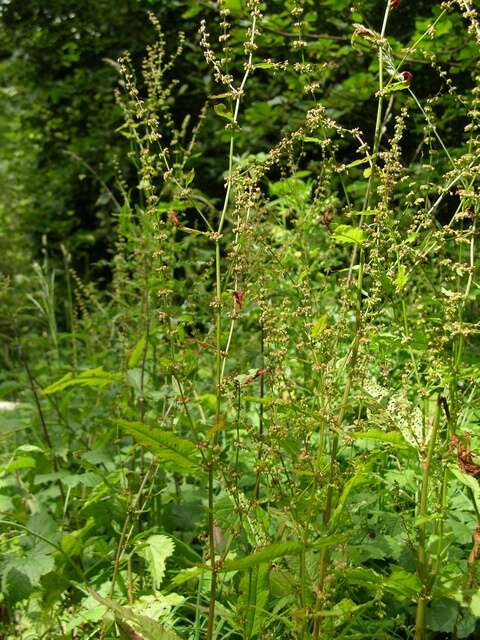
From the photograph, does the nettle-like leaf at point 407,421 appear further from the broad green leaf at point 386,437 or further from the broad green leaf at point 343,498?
the broad green leaf at point 343,498

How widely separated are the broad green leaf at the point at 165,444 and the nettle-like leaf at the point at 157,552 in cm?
59

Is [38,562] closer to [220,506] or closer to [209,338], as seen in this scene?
[220,506]

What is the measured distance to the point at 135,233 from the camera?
368 cm

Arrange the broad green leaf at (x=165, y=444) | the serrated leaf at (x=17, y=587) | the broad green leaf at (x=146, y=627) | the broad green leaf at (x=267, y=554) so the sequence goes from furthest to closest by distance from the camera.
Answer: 1. the serrated leaf at (x=17, y=587)
2. the broad green leaf at (x=146, y=627)
3. the broad green leaf at (x=165, y=444)
4. the broad green leaf at (x=267, y=554)

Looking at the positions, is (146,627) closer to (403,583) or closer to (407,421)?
(403,583)

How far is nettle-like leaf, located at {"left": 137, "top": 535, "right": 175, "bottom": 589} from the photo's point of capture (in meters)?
2.36

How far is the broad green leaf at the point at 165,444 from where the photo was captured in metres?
1.83

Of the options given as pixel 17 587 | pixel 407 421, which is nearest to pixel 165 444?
pixel 407 421

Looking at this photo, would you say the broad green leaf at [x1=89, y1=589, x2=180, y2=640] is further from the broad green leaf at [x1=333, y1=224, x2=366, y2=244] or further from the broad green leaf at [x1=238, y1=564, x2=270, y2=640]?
the broad green leaf at [x1=333, y1=224, x2=366, y2=244]

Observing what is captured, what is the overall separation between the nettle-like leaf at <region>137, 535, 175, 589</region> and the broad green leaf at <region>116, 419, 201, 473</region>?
0.59 meters

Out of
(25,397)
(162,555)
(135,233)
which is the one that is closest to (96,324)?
(25,397)

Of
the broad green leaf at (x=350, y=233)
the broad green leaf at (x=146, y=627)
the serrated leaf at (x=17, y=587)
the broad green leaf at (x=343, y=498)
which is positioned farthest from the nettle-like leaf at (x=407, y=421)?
the serrated leaf at (x=17, y=587)

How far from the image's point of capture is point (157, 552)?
2.43 meters

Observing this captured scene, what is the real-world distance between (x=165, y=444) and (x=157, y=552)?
0.69m
